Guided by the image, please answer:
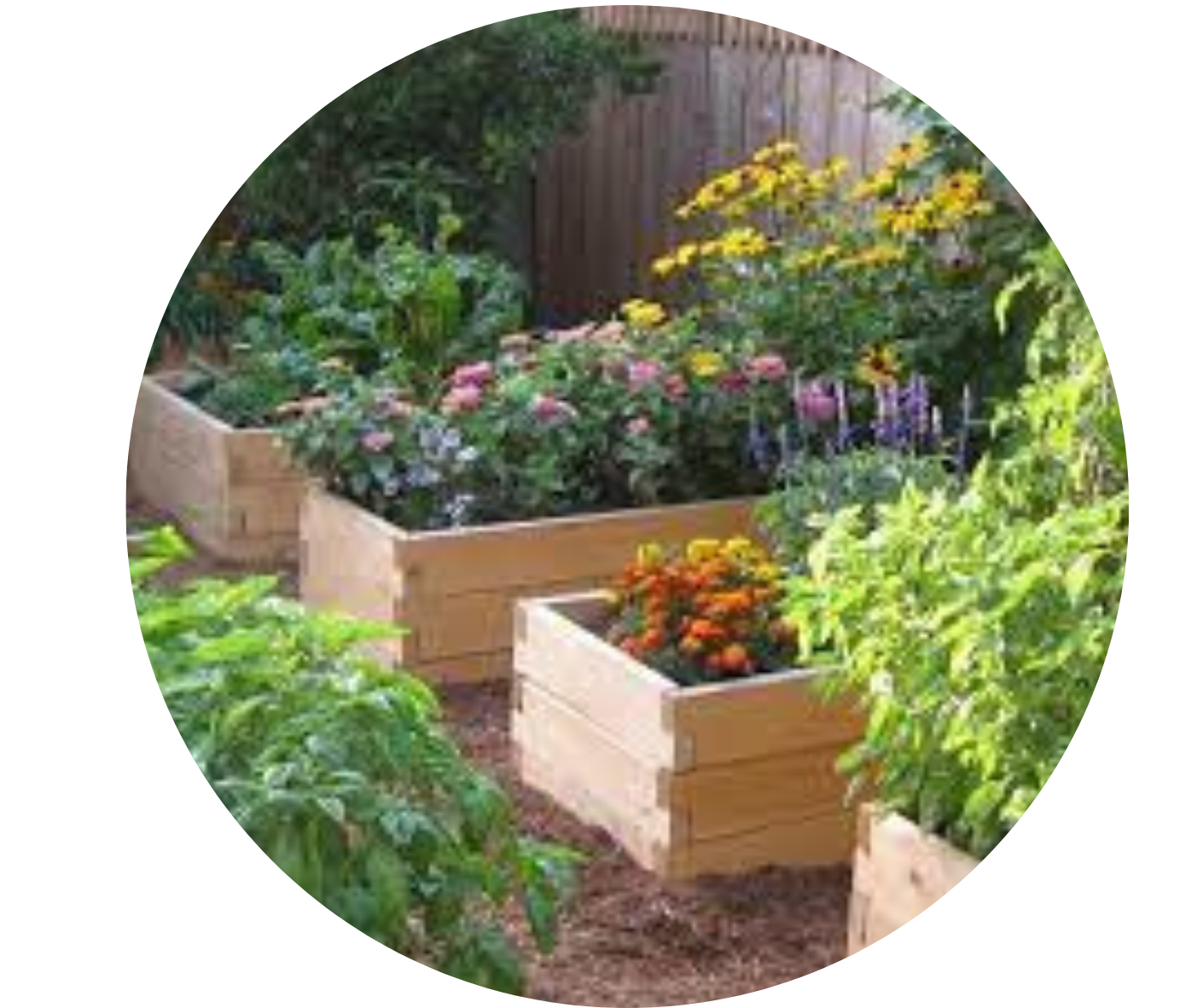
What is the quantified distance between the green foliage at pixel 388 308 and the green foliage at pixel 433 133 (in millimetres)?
997

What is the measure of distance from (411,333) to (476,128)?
1900mm

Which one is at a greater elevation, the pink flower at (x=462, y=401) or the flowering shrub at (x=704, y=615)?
the pink flower at (x=462, y=401)

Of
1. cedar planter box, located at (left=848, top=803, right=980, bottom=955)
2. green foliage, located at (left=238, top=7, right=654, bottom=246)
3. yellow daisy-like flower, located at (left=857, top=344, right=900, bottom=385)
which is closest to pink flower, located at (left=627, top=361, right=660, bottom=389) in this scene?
yellow daisy-like flower, located at (left=857, top=344, right=900, bottom=385)

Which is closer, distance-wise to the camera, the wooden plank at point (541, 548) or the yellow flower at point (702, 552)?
the yellow flower at point (702, 552)

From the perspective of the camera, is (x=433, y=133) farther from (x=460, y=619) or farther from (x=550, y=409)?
(x=460, y=619)

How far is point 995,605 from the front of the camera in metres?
2.95

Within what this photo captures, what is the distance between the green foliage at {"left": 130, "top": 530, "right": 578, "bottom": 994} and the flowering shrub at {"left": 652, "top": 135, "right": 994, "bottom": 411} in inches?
110

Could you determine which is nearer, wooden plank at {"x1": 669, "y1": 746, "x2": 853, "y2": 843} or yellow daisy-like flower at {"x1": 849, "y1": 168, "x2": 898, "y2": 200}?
wooden plank at {"x1": 669, "y1": 746, "x2": 853, "y2": 843}

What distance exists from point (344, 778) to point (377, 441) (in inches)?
100

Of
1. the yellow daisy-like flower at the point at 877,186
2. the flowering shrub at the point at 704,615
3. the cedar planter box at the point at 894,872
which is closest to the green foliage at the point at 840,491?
the flowering shrub at the point at 704,615

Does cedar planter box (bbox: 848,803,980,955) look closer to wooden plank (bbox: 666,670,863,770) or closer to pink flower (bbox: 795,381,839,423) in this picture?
wooden plank (bbox: 666,670,863,770)

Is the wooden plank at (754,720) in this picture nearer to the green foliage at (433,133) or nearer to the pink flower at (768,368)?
the pink flower at (768,368)

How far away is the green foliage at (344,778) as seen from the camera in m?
2.59

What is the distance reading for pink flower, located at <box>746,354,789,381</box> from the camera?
17.5 ft
